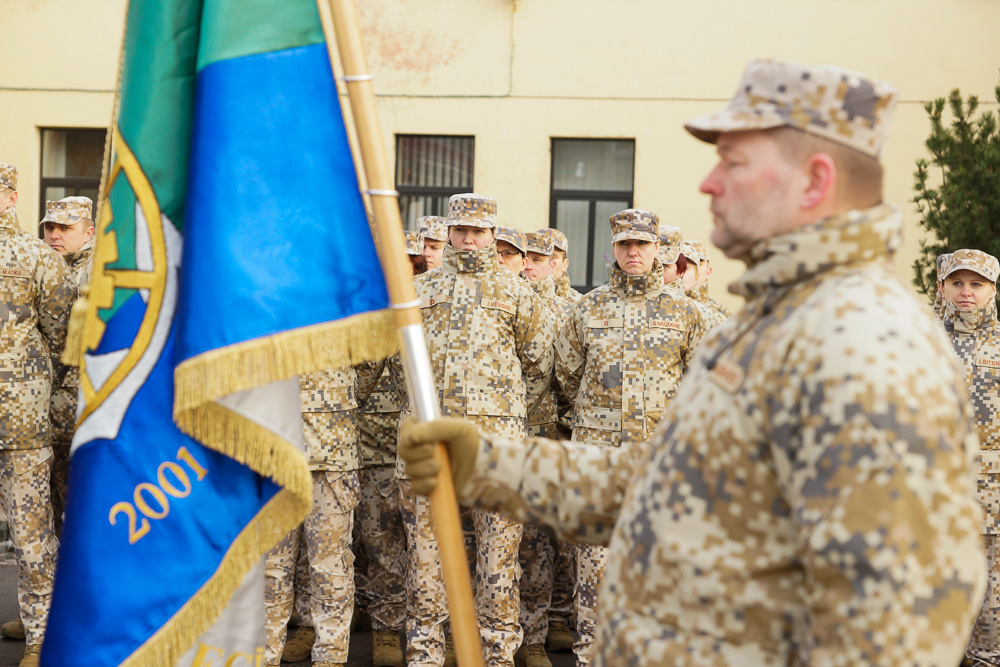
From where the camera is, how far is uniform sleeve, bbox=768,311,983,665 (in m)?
1.40

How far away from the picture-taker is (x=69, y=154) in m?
13.7

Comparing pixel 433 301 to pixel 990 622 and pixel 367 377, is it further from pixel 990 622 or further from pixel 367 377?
pixel 990 622

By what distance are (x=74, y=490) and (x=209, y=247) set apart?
2.50 ft

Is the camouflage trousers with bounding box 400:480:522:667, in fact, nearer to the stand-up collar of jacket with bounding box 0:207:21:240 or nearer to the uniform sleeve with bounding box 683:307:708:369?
the uniform sleeve with bounding box 683:307:708:369

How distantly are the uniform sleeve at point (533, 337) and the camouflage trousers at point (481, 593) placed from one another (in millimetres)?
848

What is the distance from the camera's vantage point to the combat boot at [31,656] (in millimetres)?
5430

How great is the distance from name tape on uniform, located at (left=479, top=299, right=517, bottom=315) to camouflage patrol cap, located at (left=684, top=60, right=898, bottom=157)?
390 cm

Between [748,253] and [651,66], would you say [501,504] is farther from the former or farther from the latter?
[651,66]

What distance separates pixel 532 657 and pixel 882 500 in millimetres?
5086

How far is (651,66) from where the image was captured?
1263 centimetres

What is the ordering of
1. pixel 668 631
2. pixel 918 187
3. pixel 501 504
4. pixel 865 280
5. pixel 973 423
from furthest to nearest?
pixel 918 187, pixel 973 423, pixel 501 504, pixel 668 631, pixel 865 280

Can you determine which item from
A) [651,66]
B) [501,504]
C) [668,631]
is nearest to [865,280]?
[668,631]

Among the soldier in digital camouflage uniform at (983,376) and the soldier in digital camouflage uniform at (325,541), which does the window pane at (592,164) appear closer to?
the soldier in digital camouflage uniform at (983,376)

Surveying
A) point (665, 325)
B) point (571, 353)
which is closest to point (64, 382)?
point (571, 353)
